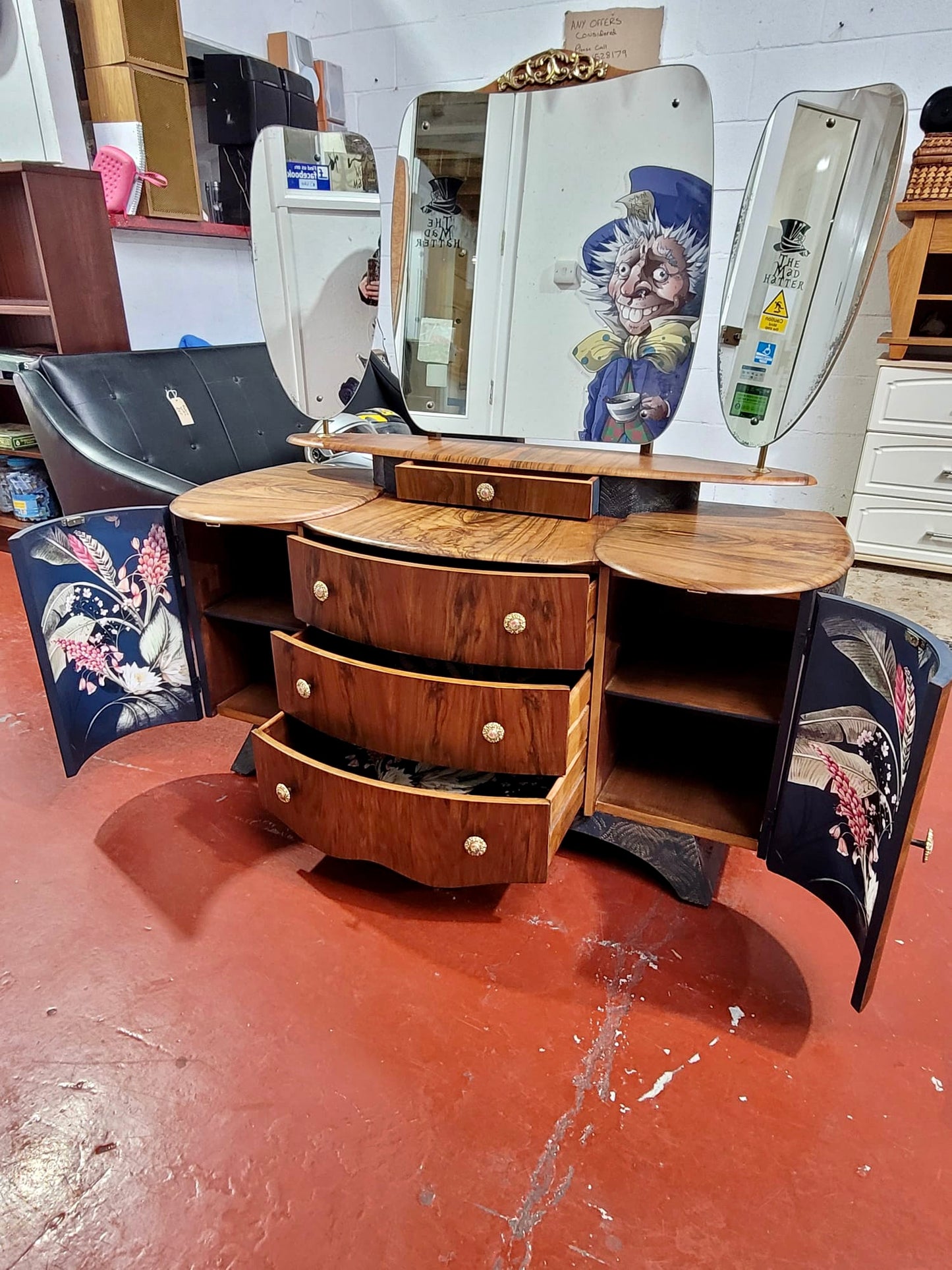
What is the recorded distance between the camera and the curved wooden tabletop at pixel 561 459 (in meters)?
1.28

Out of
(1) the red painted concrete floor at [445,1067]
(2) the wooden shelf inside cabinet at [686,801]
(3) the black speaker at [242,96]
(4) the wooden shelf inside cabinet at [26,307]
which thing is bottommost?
(1) the red painted concrete floor at [445,1067]

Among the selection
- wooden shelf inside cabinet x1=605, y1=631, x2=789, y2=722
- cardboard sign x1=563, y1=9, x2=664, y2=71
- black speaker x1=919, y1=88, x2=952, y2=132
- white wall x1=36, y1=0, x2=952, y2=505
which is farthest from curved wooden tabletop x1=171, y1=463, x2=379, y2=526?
cardboard sign x1=563, y1=9, x2=664, y2=71

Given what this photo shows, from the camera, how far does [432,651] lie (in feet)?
3.96

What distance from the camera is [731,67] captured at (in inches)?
108

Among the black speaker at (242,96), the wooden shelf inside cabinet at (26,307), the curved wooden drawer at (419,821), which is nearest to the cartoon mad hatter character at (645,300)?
the curved wooden drawer at (419,821)

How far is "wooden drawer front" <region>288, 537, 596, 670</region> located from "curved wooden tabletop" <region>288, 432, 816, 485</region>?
26cm

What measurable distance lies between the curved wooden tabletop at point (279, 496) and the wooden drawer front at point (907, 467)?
1864 mm

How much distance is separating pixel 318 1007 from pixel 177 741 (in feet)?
2.86

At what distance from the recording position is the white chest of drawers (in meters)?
2.54

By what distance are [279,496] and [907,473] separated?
7.12ft

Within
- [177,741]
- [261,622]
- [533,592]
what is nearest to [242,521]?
[261,622]

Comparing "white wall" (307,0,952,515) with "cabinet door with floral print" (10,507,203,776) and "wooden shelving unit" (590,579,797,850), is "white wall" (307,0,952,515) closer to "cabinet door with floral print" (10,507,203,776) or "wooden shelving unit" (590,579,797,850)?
"wooden shelving unit" (590,579,797,850)

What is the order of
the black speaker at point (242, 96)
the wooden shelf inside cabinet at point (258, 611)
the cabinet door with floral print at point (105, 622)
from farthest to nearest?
the black speaker at point (242, 96) < the wooden shelf inside cabinet at point (258, 611) < the cabinet door with floral print at point (105, 622)

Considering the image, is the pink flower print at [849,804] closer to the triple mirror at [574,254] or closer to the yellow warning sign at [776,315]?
the triple mirror at [574,254]
